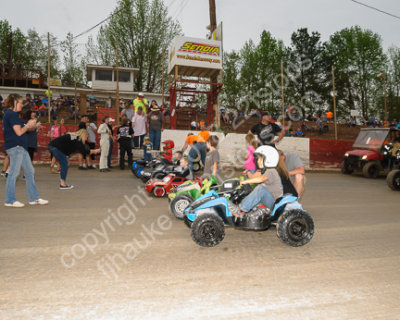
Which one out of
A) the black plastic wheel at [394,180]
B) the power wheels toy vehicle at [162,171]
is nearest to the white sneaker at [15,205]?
the power wheels toy vehicle at [162,171]

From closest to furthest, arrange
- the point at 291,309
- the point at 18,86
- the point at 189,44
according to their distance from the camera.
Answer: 1. the point at 291,309
2. the point at 189,44
3. the point at 18,86

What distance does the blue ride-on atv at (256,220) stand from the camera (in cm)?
440

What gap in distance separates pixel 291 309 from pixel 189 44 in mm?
14462

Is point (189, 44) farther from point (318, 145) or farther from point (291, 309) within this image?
point (291, 309)

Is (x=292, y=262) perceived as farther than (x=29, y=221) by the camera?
No

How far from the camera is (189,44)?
15.6 meters

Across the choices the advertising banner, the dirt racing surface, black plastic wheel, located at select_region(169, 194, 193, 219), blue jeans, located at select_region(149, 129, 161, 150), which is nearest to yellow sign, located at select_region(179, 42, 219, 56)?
the advertising banner

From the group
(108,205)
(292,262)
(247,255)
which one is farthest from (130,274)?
(108,205)

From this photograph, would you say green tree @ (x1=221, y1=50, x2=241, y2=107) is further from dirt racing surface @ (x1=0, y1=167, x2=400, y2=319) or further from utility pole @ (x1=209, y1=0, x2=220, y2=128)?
dirt racing surface @ (x1=0, y1=167, x2=400, y2=319)

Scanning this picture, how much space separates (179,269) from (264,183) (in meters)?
1.81

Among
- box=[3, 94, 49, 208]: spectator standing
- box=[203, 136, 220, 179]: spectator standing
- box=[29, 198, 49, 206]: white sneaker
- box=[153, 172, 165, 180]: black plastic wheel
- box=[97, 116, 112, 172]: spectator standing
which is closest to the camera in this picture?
box=[3, 94, 49, 208]: spectator standing

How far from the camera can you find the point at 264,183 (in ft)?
15.6

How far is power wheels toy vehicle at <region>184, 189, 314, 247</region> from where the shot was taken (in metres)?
4.39

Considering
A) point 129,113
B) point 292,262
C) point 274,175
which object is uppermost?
point 129,113
